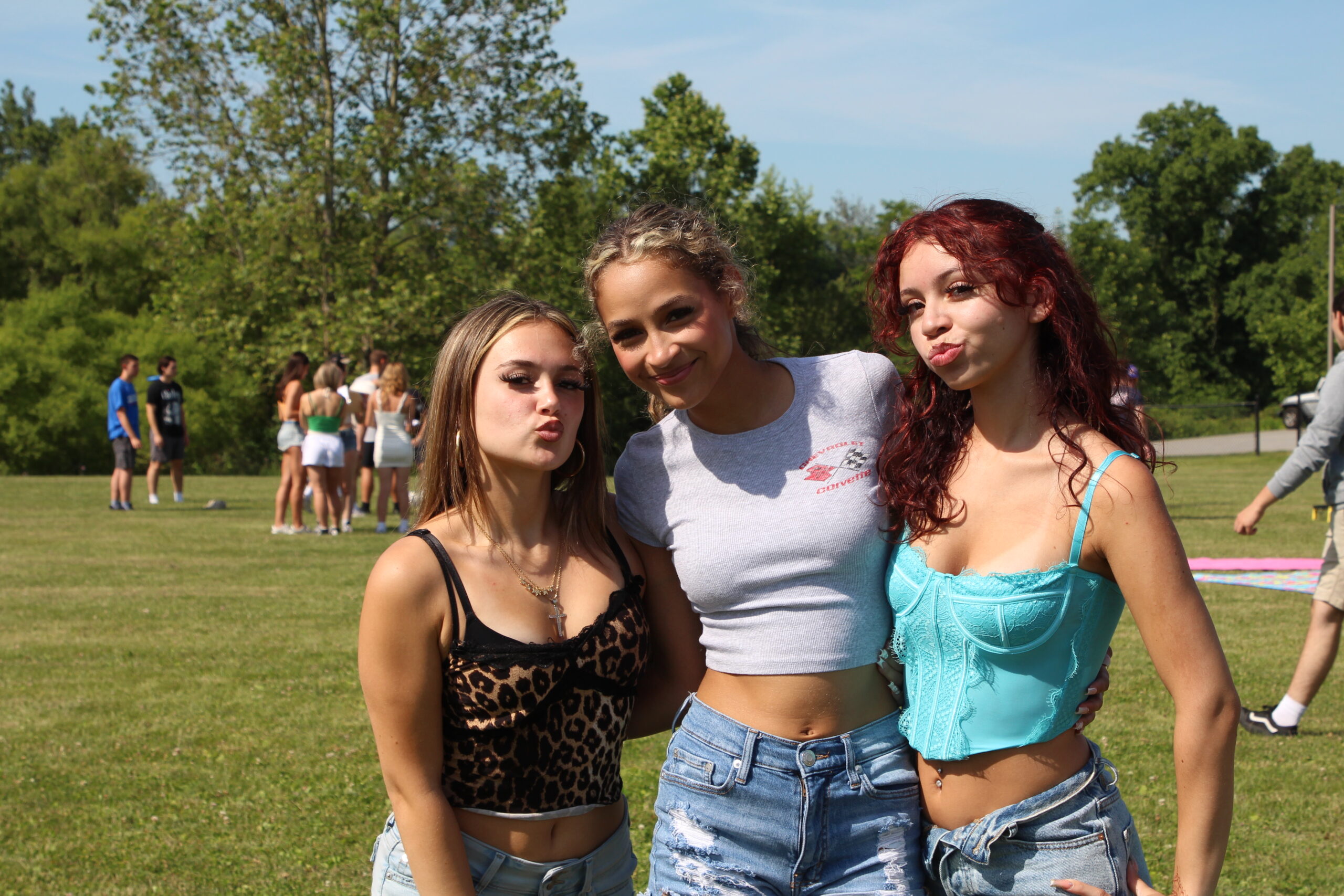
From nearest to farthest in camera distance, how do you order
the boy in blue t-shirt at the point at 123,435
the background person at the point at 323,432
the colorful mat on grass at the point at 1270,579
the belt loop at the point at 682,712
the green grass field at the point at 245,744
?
the belt loop at the point at 682,712 → the green grass field at the point at 245,744 → the colorful mat on grass at the point at 1270,579 → the background person at the point at 323,432 → the boy in blue t-shirt at the point at 123,435

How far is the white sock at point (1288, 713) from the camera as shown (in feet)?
19.8

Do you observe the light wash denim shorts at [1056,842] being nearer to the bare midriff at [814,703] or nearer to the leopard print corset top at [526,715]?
the bare midriff at [814,703]

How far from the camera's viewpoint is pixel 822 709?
2.42m

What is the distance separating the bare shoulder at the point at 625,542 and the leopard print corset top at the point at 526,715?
23cm

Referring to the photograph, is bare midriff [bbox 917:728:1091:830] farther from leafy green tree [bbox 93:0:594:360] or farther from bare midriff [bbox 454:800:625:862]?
leafy green tree [bbox 93:0:594:360]

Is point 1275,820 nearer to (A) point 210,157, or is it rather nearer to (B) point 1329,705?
(B) point 1329,705

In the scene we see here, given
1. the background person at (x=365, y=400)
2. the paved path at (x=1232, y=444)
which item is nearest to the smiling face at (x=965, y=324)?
the background person at (x=365, y=400)

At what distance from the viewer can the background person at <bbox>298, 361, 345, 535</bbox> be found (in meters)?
13.6

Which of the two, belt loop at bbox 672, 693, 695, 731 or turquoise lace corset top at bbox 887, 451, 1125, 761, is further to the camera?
belt loop at bbox 672, 693, 695, 731

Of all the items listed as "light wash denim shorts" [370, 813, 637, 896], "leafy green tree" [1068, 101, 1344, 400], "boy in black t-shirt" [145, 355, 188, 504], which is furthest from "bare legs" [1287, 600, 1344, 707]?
"leafy green tree" [1068, 101, 1344, 400]

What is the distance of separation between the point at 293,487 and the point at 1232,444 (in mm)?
31784

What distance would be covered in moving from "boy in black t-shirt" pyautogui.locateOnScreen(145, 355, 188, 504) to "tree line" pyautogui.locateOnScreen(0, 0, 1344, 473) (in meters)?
6.32

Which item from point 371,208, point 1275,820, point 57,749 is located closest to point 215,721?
point 57,749

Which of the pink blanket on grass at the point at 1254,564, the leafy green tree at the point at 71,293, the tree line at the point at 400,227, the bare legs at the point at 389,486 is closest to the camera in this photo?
the pink blanket on grass at the point at 1254,564
